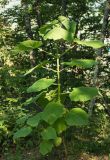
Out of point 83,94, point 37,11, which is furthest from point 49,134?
point 37,11

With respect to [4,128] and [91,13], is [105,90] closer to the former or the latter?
[91,13]

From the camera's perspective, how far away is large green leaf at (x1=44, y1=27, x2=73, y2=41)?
3.11 m

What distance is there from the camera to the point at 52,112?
2.90 meters

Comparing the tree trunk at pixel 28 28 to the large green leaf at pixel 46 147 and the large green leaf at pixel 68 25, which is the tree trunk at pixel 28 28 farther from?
the large green leaf at pixel 46 147

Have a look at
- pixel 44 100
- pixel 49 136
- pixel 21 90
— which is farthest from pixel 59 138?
pixel 21 90

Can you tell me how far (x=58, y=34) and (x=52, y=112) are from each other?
2.25 ft

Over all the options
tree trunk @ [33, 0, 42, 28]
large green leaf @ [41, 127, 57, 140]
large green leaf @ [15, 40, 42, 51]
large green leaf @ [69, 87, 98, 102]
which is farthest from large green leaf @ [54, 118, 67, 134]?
tree trunk @ [33, 0, 42, 28]

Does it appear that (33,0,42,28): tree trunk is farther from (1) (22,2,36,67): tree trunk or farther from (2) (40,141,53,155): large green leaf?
(2) (40,141,53,155): large green leaf

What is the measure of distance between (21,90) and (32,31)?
498 centimetres

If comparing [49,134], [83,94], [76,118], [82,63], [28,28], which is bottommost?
[28,28]

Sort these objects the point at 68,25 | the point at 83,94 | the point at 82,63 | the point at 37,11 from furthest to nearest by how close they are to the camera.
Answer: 1. the point at 37,11
2. the point at 68,25
3. the point at 82,63
4. the point at 83,94

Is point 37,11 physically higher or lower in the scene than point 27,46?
lower

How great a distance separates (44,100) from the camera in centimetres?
318

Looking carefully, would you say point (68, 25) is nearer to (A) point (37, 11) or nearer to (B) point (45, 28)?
(B) point (45, 28)
